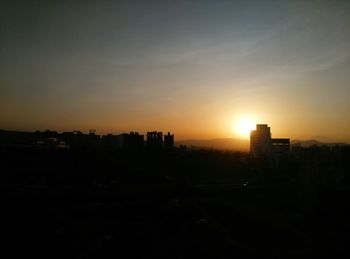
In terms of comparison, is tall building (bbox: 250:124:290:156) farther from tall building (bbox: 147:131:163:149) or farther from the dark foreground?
the dark foreground

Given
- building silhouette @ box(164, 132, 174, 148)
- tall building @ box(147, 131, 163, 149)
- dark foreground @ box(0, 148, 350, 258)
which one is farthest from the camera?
building silhouette @ box(164, 132, 174, 148)

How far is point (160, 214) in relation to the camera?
23.2 m

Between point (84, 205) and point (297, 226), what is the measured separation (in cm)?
1614

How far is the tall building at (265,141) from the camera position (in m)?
81.7

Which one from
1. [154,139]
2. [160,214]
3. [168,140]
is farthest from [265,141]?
[160,214]

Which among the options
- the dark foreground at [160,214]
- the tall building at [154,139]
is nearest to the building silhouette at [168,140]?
the tall building at [154,139]

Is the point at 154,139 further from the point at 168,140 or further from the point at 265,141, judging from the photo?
the point at 265,141

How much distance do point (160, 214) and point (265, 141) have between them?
214 feet

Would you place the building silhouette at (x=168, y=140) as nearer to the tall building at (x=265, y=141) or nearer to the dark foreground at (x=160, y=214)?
the tall building at (x=265, y=141)

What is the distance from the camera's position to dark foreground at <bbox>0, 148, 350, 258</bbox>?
56.7 ft

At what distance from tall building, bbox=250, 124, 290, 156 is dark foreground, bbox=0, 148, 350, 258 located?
4172cm

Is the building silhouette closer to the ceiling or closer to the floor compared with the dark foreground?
closer to the ceiling

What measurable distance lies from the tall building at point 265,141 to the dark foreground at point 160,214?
41.7 metres

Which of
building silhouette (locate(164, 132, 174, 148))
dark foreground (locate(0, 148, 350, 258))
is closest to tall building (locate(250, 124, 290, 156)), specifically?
building silhouette (locate(164, 132, 174, 148))
